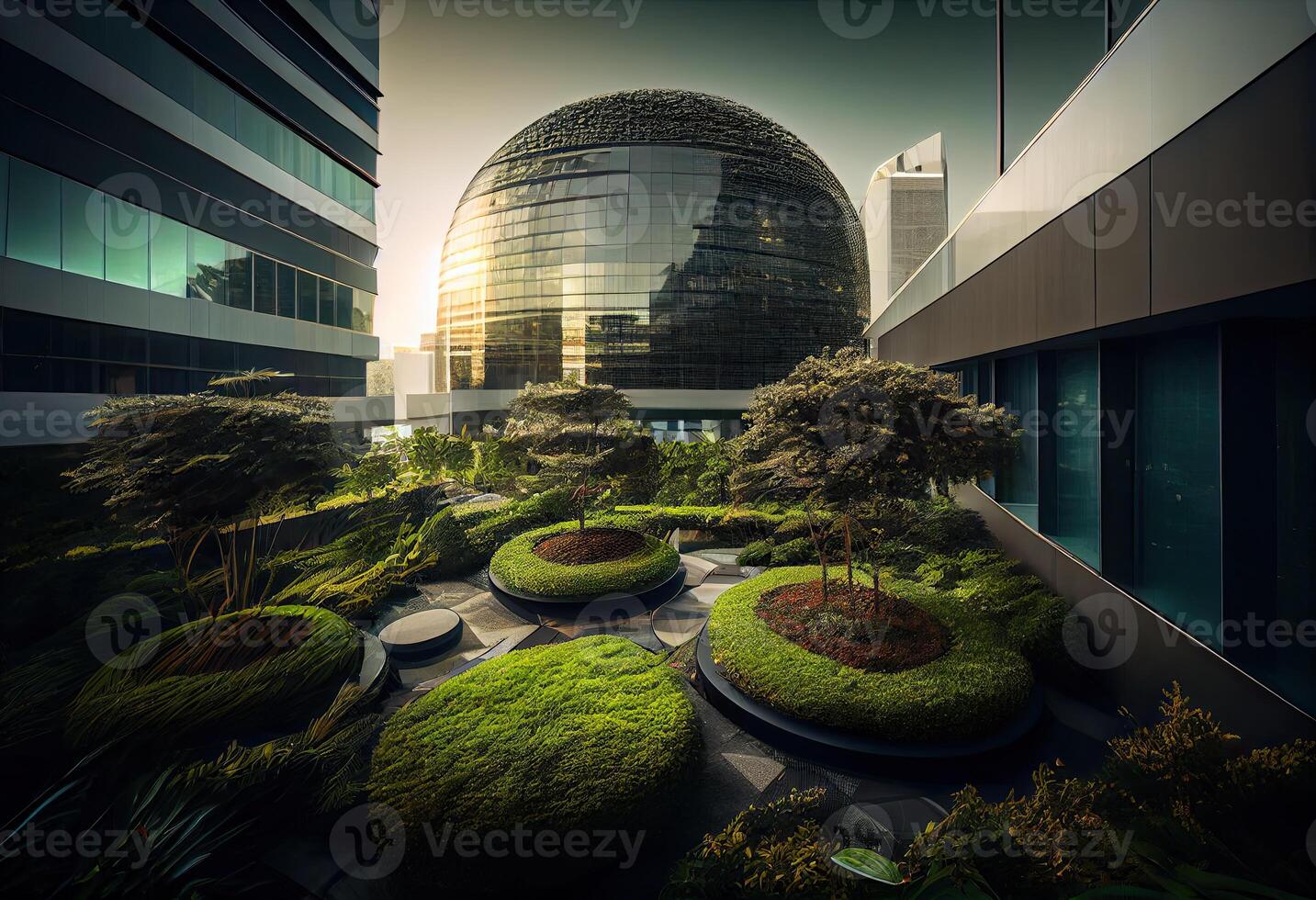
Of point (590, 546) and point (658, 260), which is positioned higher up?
point (658, 260)

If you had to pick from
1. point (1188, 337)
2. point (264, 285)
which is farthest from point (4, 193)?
point (1188, 337)

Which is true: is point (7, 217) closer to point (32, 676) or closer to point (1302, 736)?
point (32, 676)

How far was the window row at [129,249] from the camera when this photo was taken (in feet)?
32.2

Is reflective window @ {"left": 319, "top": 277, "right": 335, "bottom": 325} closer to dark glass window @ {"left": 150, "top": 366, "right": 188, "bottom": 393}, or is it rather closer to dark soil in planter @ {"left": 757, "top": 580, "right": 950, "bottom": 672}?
dark glass window @ {"left": 150, "top": 366, "right": 188, "bottom": 393}

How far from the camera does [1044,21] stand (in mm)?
7344

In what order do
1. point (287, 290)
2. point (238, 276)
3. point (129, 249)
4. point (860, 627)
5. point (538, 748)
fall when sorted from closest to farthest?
point (538, 748) → point (860, 627) → point (129, 249) → point (238, 276) → point (287, 290)

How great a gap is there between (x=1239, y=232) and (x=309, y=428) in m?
9.24

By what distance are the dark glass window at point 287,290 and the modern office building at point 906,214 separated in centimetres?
3876

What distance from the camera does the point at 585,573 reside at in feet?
33.8

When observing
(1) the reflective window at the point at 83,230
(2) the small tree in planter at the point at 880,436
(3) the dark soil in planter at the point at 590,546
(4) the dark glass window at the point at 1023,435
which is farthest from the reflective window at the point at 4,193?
(4) the dark glass window at the point at 1023,435

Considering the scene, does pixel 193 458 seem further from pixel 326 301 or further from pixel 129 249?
pixel 326 301

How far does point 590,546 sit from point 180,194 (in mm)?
13560

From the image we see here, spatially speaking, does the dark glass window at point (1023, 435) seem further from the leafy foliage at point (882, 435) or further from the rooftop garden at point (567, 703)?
the leafy foliage at point (882, 435)

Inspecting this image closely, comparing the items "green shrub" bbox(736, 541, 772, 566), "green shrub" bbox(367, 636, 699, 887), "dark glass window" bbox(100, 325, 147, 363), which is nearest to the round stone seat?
"green shrub" bbox(367, 636, 699, 887)
